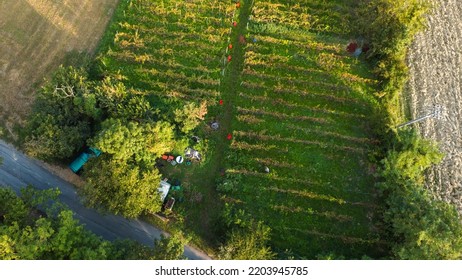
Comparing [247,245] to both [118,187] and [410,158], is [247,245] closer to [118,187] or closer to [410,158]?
[118,187]

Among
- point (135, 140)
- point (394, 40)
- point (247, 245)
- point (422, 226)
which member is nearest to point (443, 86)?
point (394, 40)

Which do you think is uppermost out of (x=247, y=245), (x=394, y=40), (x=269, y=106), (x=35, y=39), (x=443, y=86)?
(x=394, y=40)

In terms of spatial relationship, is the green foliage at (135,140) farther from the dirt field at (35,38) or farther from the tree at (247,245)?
the dirt field at (35,38)

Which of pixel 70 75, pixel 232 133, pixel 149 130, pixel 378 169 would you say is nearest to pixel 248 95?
pixel 232 133

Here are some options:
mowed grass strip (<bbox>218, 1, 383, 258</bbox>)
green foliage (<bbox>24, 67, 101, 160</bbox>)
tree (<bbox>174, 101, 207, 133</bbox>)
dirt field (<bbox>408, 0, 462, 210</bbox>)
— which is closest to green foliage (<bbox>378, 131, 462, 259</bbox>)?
dirt field (<bbox>408, 0, 462, 210</bbox>)

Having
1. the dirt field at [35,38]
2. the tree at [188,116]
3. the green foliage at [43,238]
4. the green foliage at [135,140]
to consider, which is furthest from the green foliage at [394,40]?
the green foliage at [43,238]

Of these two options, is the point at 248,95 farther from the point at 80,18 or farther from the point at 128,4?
the point at 80,18
